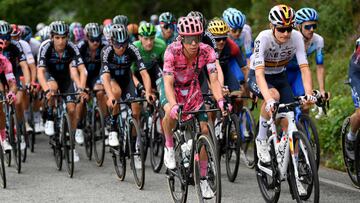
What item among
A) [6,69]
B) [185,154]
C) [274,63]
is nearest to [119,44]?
[6,69]

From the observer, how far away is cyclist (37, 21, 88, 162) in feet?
40.4

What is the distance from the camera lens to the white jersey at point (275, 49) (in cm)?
908

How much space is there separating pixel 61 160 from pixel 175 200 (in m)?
3.40

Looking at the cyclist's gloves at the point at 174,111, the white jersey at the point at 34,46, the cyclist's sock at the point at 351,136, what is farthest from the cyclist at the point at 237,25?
the white jersey at the point at 34,46

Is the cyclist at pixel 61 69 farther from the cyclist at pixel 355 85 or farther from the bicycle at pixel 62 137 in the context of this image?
the cyclist at pixel 355 85

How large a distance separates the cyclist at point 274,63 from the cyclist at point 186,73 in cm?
48

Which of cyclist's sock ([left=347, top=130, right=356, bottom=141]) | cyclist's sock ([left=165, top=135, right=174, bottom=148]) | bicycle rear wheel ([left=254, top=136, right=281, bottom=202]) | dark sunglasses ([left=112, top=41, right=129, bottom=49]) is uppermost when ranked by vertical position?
dark sunglasses ([left=112, top=41, right=129, bottom=49])

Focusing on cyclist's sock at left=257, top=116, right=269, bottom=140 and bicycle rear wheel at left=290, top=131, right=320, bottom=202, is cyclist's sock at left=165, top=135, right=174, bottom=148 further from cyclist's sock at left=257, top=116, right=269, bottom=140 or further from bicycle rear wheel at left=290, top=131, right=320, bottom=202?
bicycle rear wheel at left=290, top=131, right=320, bottom=202

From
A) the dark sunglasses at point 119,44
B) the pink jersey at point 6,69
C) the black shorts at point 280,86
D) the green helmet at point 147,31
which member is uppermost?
the green helmet at point 147,31

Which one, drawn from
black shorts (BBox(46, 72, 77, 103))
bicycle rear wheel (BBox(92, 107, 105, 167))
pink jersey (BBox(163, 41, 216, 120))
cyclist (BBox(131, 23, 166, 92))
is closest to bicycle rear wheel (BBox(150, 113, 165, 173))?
cyclist (BBox(131, 23, 166, 92))

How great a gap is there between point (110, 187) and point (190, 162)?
2.27m

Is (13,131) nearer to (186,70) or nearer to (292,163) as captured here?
(186,70)

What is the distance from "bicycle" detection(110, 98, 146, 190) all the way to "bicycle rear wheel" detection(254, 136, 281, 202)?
1.68 metres

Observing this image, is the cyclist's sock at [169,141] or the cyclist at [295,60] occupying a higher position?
the cyclist at [295,60]
